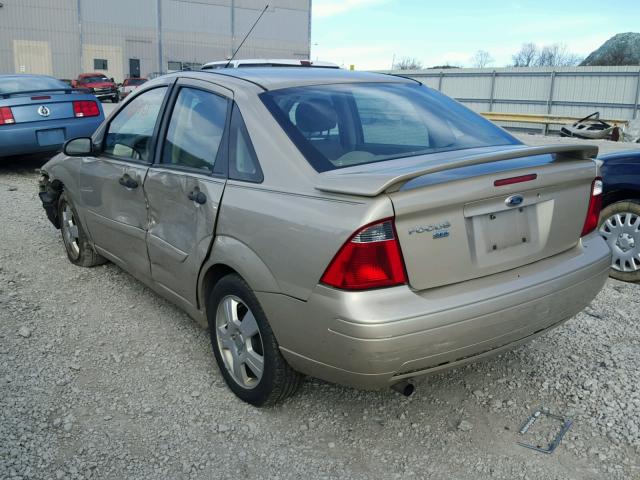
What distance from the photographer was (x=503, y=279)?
2662mm

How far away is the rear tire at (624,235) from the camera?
491 cm

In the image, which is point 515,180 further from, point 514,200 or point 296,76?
point 296,76

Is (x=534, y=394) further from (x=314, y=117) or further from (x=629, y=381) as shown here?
(x=314, y=117)

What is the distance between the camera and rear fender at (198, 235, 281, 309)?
8.85 feet

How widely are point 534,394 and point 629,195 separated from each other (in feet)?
8.20

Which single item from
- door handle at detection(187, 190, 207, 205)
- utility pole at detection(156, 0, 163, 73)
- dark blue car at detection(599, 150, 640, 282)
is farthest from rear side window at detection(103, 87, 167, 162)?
utility pole at detection(156, 0, 163, 73)

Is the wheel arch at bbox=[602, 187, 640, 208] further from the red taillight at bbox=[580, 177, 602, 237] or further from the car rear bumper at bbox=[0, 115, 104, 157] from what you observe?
the car rear bumper at bbox=[0, 115, 104, 157]

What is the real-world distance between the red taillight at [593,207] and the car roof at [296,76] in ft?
4.41

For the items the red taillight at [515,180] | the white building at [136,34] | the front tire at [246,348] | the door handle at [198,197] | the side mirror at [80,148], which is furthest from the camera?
the white building at [136,34]

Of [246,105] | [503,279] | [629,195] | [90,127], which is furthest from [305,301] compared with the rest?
[90,127]

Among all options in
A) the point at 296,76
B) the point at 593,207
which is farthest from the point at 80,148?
the point at 593,207

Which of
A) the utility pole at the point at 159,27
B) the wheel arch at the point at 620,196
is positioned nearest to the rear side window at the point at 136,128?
the wheel arch at the point at 620,196

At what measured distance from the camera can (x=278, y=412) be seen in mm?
3104

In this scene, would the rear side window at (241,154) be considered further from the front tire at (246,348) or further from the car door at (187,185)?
the front tire at (246,348)
